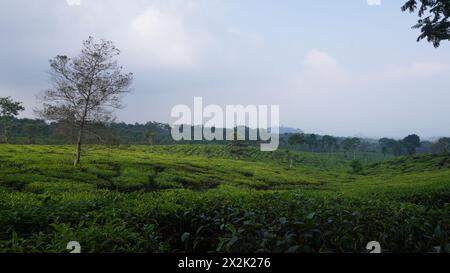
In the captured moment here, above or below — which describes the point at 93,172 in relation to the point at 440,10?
below

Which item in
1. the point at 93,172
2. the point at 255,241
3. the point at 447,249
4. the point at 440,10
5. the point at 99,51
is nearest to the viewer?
the point at 447,249

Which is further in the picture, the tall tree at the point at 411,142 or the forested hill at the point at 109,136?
the tall tree at the point at 411,142

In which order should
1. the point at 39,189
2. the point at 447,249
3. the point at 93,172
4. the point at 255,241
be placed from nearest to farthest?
the point at 447,249 < the point at 255,241 < the point at 39,189 < the point at 93,172

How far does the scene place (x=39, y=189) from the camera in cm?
1811

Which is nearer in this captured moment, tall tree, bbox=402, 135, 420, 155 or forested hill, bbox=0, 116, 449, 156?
forested hill, bbox=0, 116, 449, 156

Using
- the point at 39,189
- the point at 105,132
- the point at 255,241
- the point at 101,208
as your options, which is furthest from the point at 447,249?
the point at 105,132

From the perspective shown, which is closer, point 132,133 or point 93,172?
point 93,172

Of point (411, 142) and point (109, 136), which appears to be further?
point (411, 142)

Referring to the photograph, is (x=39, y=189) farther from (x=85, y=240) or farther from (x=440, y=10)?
(x=440, y=10)

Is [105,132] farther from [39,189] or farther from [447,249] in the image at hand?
[447,249]

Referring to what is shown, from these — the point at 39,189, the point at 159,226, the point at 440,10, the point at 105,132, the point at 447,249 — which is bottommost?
the point at 39,189

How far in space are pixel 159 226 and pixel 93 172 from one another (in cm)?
2255

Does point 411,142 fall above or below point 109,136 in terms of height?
above

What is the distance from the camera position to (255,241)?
13.5 feet
